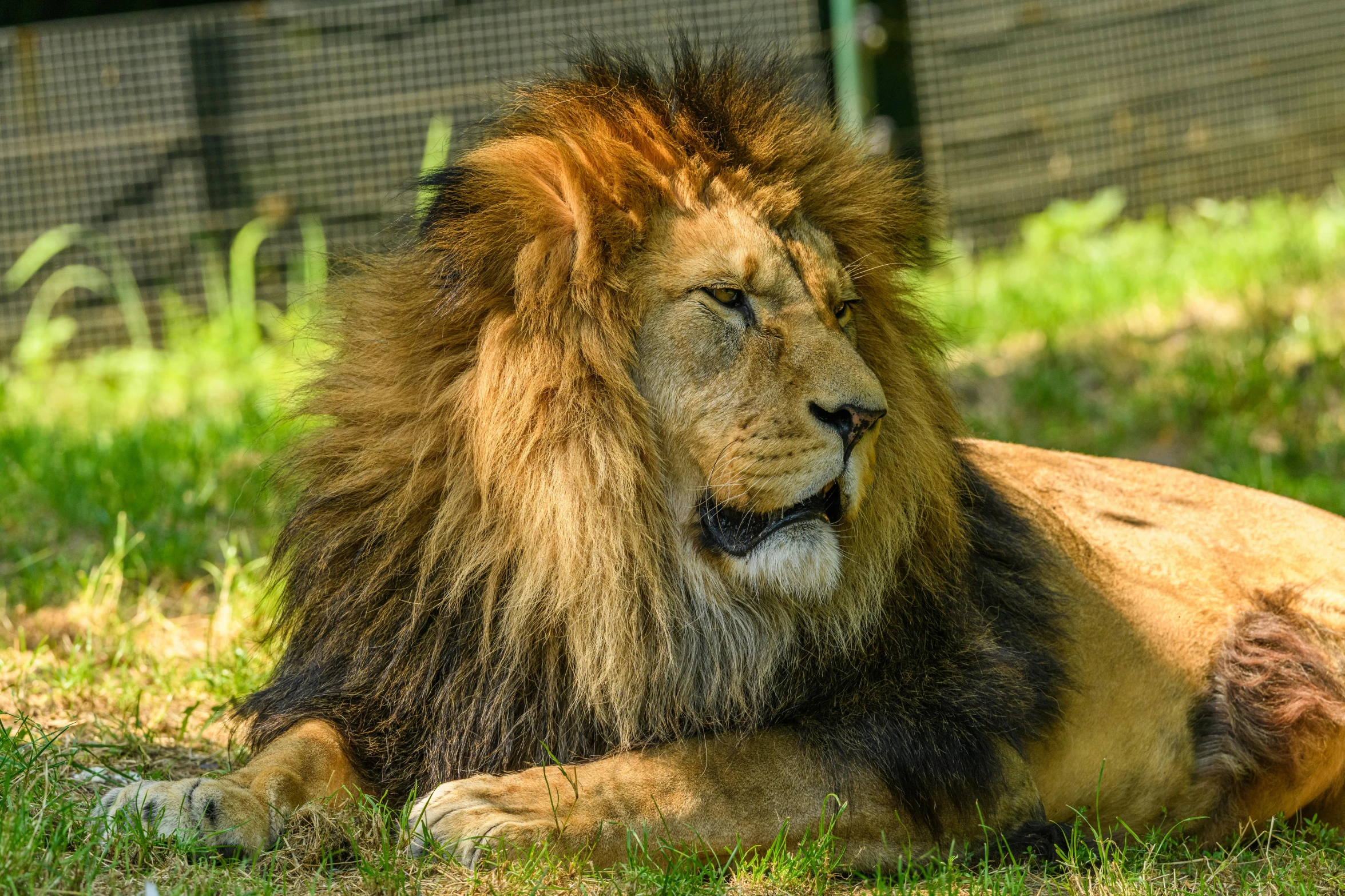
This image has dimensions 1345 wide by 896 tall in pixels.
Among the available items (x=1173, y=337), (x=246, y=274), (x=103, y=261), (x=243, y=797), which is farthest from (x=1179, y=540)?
(x=103, y=261)

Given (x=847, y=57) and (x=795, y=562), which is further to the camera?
(x=847, y=57)

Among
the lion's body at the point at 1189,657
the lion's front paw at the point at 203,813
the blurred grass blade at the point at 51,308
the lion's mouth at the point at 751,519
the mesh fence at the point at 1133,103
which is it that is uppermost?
the mesh fence at the point at 1133,103

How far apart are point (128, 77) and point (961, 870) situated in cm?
692

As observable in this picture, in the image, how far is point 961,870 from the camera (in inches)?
102

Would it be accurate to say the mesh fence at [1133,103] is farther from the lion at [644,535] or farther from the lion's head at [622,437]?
the lion's head at [622,437]

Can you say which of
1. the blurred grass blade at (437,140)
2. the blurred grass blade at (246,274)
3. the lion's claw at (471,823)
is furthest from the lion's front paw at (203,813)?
the blurred grass blade at (246,274)

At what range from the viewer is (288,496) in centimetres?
296

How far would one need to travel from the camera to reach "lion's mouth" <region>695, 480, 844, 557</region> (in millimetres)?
2469

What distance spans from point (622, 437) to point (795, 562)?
376mm

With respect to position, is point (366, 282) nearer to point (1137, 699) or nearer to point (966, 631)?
point (966, 631)

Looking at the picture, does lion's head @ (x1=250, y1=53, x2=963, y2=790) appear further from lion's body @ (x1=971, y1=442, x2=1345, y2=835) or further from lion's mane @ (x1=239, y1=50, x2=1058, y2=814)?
lion's body @ (x1=971, y1=442, x2=1345, y2=835)

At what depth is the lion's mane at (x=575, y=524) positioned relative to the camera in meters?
2.49

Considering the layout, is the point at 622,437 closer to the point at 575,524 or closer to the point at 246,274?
the point at 575,524

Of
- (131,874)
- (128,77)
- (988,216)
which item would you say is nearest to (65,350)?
(128,77)
